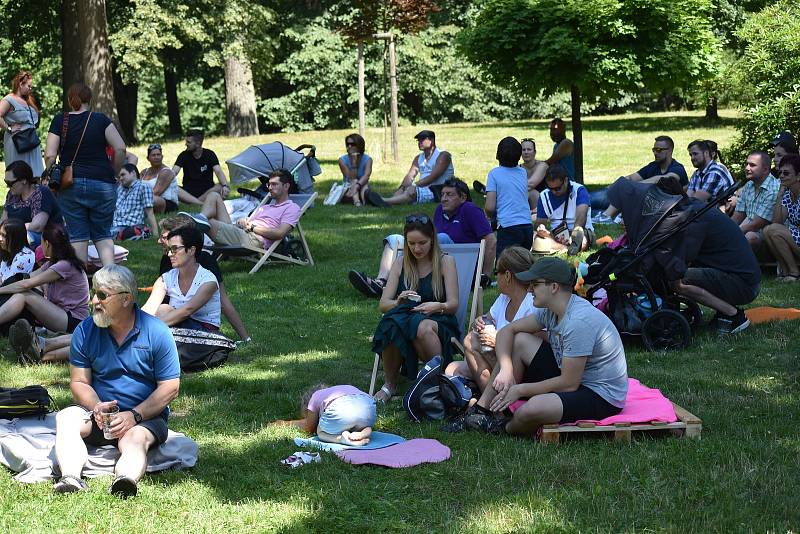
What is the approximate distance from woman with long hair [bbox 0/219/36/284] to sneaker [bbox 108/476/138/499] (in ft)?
13.0

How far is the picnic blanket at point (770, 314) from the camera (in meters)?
8.62

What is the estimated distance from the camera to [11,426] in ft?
18.8

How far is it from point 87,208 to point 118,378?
4976mm

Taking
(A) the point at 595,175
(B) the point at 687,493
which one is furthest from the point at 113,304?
(A) the point at 595,175

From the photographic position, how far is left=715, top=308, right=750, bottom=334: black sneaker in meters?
8.31

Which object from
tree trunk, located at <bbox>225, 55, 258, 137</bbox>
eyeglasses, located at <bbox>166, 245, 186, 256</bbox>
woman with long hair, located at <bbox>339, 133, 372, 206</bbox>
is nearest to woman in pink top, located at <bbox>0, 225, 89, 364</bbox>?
eyeglasses, located at <bbox>166, 245, 186, 256</bbox>

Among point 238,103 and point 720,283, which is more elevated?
point 238,103

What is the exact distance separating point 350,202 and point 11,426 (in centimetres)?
1104

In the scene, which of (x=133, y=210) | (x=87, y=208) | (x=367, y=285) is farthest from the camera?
(x=133, y=210)

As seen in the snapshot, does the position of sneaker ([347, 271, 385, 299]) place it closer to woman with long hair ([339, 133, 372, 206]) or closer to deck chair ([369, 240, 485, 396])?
deck chair ([369, 240, 485, 396])

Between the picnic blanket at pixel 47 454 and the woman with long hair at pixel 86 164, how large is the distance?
180 inches

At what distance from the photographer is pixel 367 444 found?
19.5 feet

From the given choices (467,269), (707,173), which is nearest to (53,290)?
(467,269)

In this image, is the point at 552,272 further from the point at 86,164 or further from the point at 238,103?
the point at 238,103
